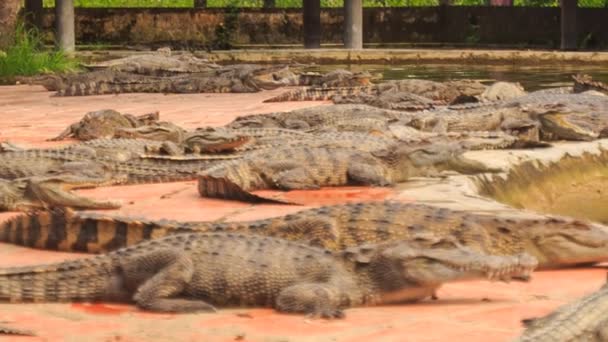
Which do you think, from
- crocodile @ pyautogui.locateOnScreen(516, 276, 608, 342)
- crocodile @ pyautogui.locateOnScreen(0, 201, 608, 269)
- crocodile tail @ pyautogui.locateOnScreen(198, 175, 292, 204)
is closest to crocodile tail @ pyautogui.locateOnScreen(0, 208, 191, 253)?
crocodile @ pyautogui.locateOnScreen(0, 201, 608, 269)

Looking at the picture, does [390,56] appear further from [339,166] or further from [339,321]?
[339,321]

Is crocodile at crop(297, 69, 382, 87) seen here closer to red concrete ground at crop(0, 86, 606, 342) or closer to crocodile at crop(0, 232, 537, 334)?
red concrete ground at crop(0, 86, 606, 342)

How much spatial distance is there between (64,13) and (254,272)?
16850 mm

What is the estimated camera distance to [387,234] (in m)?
4.96

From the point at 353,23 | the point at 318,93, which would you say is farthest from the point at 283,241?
the point at 353,23

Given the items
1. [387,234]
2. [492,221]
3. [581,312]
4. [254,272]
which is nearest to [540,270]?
[492,221]

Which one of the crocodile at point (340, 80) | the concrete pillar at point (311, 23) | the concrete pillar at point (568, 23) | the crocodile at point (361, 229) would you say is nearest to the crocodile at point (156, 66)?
the crocodile at point (340, 80)

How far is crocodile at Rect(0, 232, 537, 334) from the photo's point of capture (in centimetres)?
424

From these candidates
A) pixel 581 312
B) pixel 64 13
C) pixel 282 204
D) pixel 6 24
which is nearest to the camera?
pixel 581 312

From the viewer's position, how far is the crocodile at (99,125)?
30.3 feet

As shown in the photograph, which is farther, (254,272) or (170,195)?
(170,195)

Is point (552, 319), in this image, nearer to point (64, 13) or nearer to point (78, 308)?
point (78, 308)

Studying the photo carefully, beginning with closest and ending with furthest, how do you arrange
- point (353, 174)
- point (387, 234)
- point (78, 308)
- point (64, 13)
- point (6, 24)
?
point (78, 308) < point (387, 234) < point (353, 174) < point (6, 24) < point (64, 13)

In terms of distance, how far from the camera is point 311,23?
2270 cm
